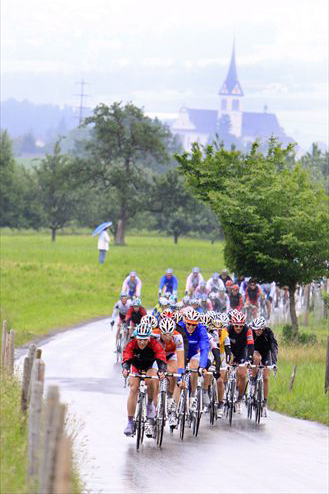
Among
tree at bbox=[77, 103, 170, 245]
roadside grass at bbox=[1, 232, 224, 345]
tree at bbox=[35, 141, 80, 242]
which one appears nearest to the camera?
roadside grass at bbox=[1, 232, 224, 345]

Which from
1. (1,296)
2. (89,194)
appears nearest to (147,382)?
(1,296)

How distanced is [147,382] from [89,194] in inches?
3112

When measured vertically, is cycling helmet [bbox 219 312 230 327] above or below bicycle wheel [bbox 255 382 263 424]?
above

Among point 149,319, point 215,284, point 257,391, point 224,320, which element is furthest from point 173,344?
point 215,284

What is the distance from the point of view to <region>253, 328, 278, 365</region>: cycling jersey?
20125 mm

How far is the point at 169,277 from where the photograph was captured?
3253 cm

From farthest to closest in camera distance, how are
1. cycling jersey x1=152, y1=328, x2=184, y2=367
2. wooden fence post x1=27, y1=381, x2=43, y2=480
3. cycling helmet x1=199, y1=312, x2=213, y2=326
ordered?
cycling helmet x1=199, y1=312, x2=213, y2=326
cycling jersey x1=152, y1=328, x2=184, y2=367
wooden fence post x1=27, y1=381, x2=43, y2=480

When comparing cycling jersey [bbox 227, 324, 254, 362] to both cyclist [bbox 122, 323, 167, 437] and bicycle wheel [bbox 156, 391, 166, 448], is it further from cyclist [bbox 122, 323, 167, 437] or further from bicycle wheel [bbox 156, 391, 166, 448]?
cyclist [bbox 122, 323, 167, 437]

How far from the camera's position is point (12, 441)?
12.7 metres

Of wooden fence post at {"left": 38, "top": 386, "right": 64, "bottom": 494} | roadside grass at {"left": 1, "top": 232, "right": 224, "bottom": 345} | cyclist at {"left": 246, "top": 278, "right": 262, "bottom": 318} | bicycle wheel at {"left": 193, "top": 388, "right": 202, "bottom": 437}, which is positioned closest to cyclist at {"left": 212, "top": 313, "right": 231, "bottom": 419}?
bicycle wheel at {"left": 193, "top": 388, "right": 202, "bottom": 437}

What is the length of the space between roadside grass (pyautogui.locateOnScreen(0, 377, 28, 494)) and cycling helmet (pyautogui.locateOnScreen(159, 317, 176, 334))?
218cm

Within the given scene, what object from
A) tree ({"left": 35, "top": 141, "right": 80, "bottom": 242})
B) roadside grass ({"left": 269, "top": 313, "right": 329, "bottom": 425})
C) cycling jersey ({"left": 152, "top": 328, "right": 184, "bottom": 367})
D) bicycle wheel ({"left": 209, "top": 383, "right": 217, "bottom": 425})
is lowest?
roadside grass ({"left": 269, "top": 313, "right": 329, "bottom": 425})

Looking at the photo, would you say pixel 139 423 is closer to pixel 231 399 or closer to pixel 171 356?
pixel 171 356

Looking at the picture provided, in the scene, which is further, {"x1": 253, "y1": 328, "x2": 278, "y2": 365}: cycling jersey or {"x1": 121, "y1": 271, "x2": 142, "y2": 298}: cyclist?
{"x1": 121, "y1": 271, "x2": 142, "y2": 298}: cyclist
